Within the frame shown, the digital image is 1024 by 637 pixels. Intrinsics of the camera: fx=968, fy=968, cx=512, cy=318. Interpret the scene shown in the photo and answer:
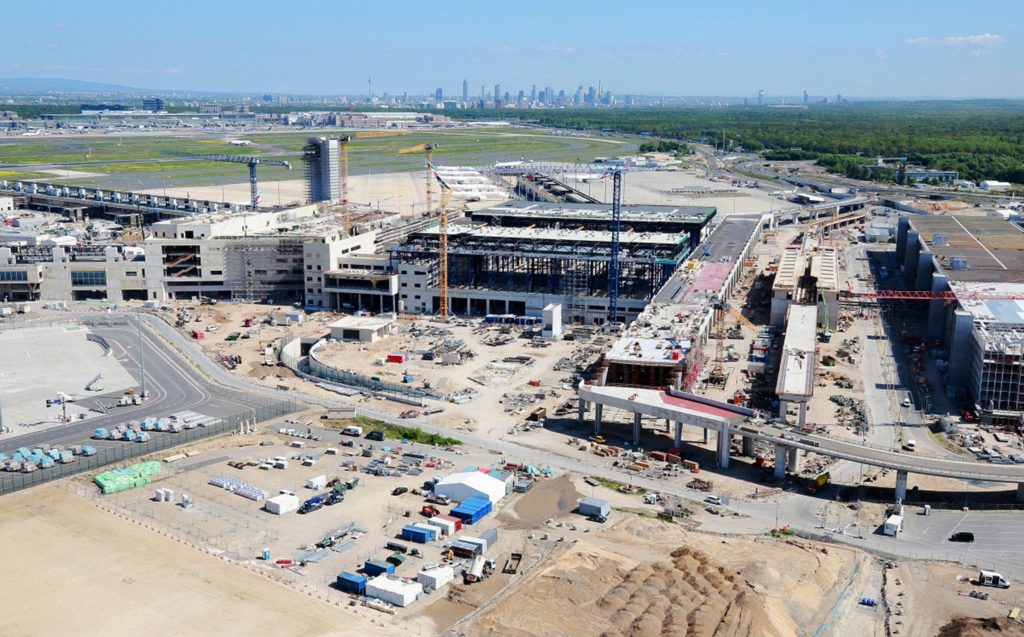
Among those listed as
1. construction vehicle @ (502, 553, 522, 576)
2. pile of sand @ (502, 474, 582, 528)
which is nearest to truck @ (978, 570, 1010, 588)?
pile of sand @ (502, 474, 582, 528)

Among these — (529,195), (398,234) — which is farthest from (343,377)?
(529,195)

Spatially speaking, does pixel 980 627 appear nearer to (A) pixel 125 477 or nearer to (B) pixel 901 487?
(B) pixel 901 487

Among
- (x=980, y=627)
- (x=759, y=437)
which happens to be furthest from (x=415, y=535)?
(x=980, y=627)

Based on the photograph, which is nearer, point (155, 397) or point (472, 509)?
point (472, 509)

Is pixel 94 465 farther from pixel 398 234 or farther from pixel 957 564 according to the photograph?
pixel 398 234

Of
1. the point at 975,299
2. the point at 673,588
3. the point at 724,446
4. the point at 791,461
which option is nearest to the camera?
the point at 673,588

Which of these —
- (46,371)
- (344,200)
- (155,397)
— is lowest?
(155,397)
